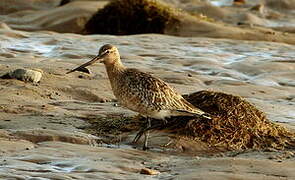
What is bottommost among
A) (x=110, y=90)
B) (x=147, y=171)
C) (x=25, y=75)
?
(x=147, y=171)

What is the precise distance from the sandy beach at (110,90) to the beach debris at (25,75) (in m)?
0.08

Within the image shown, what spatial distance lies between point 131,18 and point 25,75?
21.2 ft

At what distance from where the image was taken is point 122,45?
1411 centimetres

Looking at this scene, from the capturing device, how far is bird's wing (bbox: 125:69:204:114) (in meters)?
8.38

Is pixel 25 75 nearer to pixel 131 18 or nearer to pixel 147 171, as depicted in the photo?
pixel 147 171

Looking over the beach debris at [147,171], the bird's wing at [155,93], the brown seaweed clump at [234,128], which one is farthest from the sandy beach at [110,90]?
the bird's wing at [155,93]

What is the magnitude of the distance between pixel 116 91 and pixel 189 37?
731cm

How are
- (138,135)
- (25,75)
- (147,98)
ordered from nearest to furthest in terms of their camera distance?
(147,98) → (138,135) → (25,75)

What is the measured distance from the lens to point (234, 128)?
8805 millimetres

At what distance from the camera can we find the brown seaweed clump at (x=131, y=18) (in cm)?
1639

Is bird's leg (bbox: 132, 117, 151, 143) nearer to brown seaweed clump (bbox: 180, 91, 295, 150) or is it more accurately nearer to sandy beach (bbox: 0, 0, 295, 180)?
sandy beach (bbox: 0, 0, 295, 180)

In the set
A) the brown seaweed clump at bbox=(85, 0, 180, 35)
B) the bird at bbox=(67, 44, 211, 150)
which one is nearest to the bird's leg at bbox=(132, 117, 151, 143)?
the bird at bbox=(67, 44, 211, 150)

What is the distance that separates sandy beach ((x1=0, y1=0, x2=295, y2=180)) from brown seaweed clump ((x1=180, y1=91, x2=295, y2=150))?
0.67 ft

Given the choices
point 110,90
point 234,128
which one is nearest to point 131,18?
point 110,90
